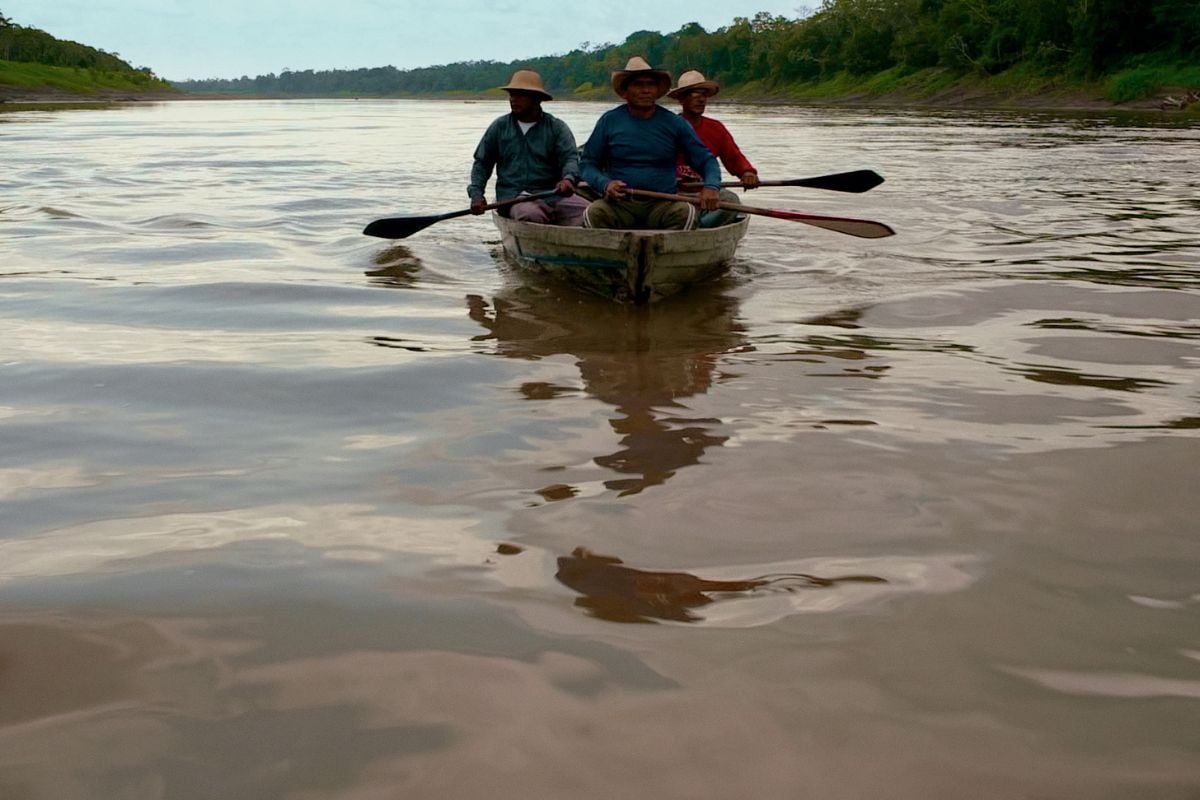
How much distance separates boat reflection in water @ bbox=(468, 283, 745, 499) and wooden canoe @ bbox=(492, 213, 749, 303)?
4.1 inches

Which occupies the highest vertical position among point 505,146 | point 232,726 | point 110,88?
point 110,88

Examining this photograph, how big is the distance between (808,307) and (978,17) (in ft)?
160

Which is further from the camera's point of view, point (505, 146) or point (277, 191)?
point (277, 191)

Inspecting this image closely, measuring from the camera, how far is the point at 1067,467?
3.55 metres

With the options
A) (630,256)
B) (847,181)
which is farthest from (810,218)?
(630,256)

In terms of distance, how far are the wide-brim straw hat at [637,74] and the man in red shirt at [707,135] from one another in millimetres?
767

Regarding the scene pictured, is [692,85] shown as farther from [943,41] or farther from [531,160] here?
[943,41]

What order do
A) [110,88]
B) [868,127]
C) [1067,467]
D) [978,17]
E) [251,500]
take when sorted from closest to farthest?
[251,500] < [1067,467] < [868,127] < [978,17] < [110,88]

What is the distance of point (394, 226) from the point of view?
8484 mm

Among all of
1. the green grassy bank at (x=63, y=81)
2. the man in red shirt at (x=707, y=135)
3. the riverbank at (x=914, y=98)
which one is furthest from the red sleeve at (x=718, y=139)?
the green grassy bank at (x=63, y=81)

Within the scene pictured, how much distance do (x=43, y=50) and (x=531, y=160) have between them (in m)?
66.5

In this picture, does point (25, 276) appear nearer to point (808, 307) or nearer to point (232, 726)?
point (808, 307)

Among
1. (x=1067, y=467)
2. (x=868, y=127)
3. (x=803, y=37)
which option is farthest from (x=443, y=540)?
(x=803, y=37)

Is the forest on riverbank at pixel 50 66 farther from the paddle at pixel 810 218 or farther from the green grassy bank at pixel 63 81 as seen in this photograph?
the paddle at pixel 810 218
